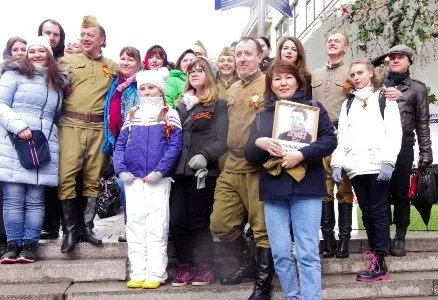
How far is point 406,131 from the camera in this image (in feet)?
16.5

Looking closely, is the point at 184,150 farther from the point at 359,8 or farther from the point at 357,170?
the point at 359,8

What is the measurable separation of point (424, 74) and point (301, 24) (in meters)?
6.52

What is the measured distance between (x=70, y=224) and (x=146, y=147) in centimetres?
115

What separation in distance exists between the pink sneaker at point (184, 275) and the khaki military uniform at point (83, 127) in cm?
116

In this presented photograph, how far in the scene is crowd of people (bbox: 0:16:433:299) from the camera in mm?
4281

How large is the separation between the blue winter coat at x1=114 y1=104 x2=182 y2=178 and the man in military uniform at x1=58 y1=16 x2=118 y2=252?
0.50 metres

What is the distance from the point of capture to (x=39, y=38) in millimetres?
4883

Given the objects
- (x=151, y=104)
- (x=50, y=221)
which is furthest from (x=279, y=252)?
(x=50, y=221)

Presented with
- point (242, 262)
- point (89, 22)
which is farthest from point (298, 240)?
point (89, 22)

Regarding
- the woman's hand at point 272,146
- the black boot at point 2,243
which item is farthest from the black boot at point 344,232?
the black boot at point 2,243

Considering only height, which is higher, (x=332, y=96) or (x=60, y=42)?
(x=60, y=42)

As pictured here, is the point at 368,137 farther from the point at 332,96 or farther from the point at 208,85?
the point at 208,85

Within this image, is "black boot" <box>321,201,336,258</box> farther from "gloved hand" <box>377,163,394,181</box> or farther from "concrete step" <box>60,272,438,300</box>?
"gloved hand" <box>377,163,394,181</box>

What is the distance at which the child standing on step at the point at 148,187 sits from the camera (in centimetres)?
438
